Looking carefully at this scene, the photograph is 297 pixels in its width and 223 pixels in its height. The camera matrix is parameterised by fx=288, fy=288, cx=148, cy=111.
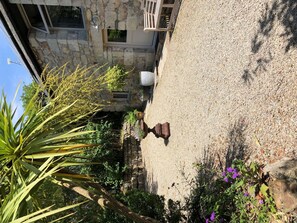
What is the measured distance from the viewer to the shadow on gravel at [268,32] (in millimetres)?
3342

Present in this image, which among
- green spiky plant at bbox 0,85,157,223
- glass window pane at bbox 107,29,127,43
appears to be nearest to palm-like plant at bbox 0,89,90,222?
green spiky plant at bbox 0,85,157,223

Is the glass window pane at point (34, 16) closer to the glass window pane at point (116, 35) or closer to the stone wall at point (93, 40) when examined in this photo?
the stone wall at point (93, 40)

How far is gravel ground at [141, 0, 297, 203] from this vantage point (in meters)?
3.42

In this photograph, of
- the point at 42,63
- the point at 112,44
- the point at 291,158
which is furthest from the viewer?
the point at 42,63

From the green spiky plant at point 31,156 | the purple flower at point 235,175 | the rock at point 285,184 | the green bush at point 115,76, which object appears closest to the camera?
the rock at point 285,184

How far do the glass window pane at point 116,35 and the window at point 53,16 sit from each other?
81cm

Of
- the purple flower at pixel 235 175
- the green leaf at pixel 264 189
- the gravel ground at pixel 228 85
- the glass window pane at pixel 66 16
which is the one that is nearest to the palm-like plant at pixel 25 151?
the purple flower at pixel 235 175

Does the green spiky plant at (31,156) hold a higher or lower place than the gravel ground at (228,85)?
lower

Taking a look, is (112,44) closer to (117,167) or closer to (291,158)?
(117,167)

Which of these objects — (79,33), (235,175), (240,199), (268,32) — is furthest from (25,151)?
(79,33)

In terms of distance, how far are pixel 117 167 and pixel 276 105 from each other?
653 centimetres

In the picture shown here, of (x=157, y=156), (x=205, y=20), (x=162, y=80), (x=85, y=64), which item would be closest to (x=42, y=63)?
(x=85, y=64)

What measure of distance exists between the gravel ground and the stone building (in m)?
1.39

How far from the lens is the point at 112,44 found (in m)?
8.66
